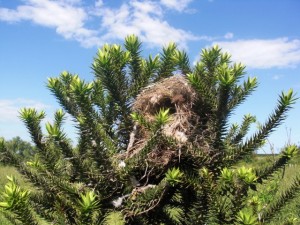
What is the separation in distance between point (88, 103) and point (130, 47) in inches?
29.9

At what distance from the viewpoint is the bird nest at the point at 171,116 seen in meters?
2.91

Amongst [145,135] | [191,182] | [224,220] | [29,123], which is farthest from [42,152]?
[224,220]

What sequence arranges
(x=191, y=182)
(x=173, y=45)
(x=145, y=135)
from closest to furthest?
(x=191, y=182) → (x=145, y=135) → (x=173, y=45)

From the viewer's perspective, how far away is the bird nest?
115 inches

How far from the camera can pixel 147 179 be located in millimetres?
2883

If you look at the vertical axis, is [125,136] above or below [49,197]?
above

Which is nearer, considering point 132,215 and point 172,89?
point 132,215

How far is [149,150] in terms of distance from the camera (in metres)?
2.72

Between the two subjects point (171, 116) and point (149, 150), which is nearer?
point (149, 150)

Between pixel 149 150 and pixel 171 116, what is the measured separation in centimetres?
48

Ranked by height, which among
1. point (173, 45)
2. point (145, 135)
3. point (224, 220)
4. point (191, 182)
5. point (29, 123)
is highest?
point (173, 45)

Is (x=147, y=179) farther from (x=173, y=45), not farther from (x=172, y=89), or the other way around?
(x=173, y=45)

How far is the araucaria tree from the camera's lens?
274 centimetres

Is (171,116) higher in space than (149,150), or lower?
higher
